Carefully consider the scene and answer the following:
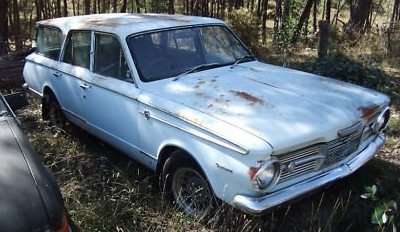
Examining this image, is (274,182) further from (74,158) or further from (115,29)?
(74,158)

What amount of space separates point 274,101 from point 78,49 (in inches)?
106

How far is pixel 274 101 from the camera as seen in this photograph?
3.63 metres

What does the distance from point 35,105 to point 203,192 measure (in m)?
4.58

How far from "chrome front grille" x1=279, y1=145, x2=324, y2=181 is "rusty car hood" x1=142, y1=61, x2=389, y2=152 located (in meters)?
0.10

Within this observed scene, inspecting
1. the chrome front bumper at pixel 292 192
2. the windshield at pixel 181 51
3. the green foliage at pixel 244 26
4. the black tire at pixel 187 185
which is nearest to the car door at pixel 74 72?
the windshield at pixel 181 51

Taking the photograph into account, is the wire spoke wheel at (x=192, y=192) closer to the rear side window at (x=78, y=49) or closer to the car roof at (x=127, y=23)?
the car roof at (x=127, y=23)

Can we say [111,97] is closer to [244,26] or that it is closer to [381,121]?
[381,121]

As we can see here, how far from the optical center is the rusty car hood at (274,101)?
3.17 m

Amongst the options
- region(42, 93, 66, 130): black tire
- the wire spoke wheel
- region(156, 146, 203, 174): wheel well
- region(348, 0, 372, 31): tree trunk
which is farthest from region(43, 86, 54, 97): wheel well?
region(348, 0, 372, 31): tree trunk

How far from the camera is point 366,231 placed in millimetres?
3590

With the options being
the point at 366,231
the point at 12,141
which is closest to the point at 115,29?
the point at 12,141

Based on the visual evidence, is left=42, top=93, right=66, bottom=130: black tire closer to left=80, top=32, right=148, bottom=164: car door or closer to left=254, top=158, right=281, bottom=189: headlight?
left=80, top=32, right=148, bottom=164: car door

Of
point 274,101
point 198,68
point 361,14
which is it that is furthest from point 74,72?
point 361,14

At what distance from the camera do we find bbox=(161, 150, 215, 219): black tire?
11.4 feet
